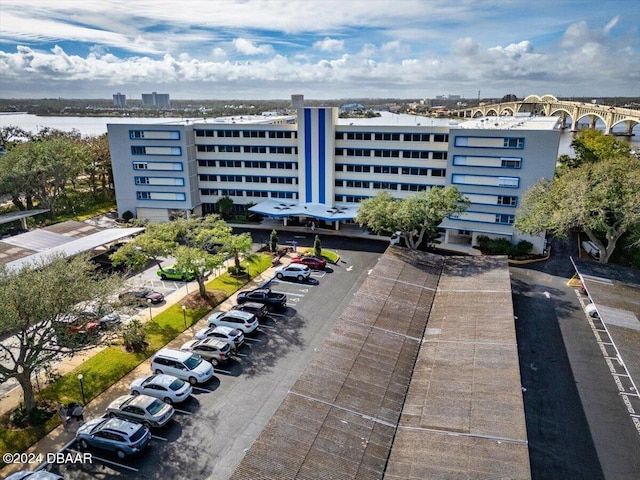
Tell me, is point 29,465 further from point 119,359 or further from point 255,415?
point 255,415

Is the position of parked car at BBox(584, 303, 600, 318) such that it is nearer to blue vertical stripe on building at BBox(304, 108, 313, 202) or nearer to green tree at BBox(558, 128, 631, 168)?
blue vertical stripe on building at BBox(304, 108, 313, 202)

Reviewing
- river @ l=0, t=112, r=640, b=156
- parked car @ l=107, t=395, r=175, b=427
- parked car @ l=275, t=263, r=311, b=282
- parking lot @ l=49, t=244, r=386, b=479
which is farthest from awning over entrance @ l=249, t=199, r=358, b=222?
parked car @ l=107, t=395, r=175, b=427

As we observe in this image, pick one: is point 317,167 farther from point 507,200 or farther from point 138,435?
point 138,435

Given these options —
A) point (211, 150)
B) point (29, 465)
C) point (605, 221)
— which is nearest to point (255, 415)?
point (29, 465)

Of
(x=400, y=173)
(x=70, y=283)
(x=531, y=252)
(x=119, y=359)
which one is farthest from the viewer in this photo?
(x=400, y=173)

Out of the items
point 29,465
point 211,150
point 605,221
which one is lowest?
point 29,465

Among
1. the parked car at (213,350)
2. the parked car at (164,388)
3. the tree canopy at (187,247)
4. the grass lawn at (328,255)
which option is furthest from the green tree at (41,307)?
the grass lawn at (328,255)
